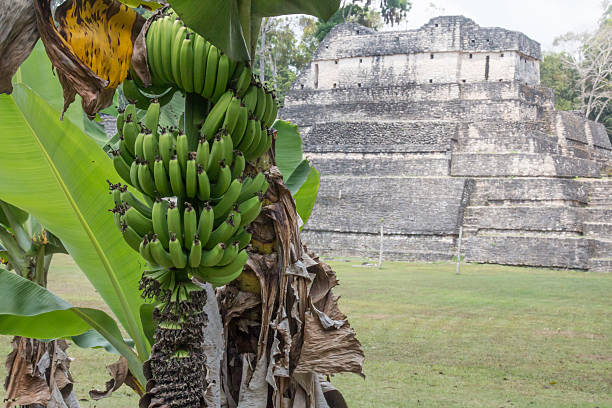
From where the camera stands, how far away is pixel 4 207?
8.36 ft

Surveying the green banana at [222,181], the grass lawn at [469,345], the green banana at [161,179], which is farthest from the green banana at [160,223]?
the grass lawn at [469,345]

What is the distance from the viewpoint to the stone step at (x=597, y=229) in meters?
15.9

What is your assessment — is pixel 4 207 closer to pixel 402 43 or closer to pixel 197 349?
pixel 197 349

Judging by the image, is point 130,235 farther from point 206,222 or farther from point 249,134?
point 249,134

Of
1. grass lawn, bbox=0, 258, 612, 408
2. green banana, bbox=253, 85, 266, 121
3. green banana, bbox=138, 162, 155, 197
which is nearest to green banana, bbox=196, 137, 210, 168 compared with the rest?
green banana, bbox=138, 162, 155, 197

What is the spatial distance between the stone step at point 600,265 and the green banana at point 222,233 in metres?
15.7

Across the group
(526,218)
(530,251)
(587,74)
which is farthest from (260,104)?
(587,74)

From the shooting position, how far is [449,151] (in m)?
20.5

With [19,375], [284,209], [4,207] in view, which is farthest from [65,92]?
[19,375]

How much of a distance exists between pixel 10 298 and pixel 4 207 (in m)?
0.64

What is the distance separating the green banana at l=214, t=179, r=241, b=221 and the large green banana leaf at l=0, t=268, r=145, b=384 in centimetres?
83

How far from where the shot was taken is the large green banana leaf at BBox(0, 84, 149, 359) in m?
1.94

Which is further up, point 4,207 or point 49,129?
point 49,129

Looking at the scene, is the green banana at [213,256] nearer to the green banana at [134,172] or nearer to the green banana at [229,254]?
the green banana at [229,254]
